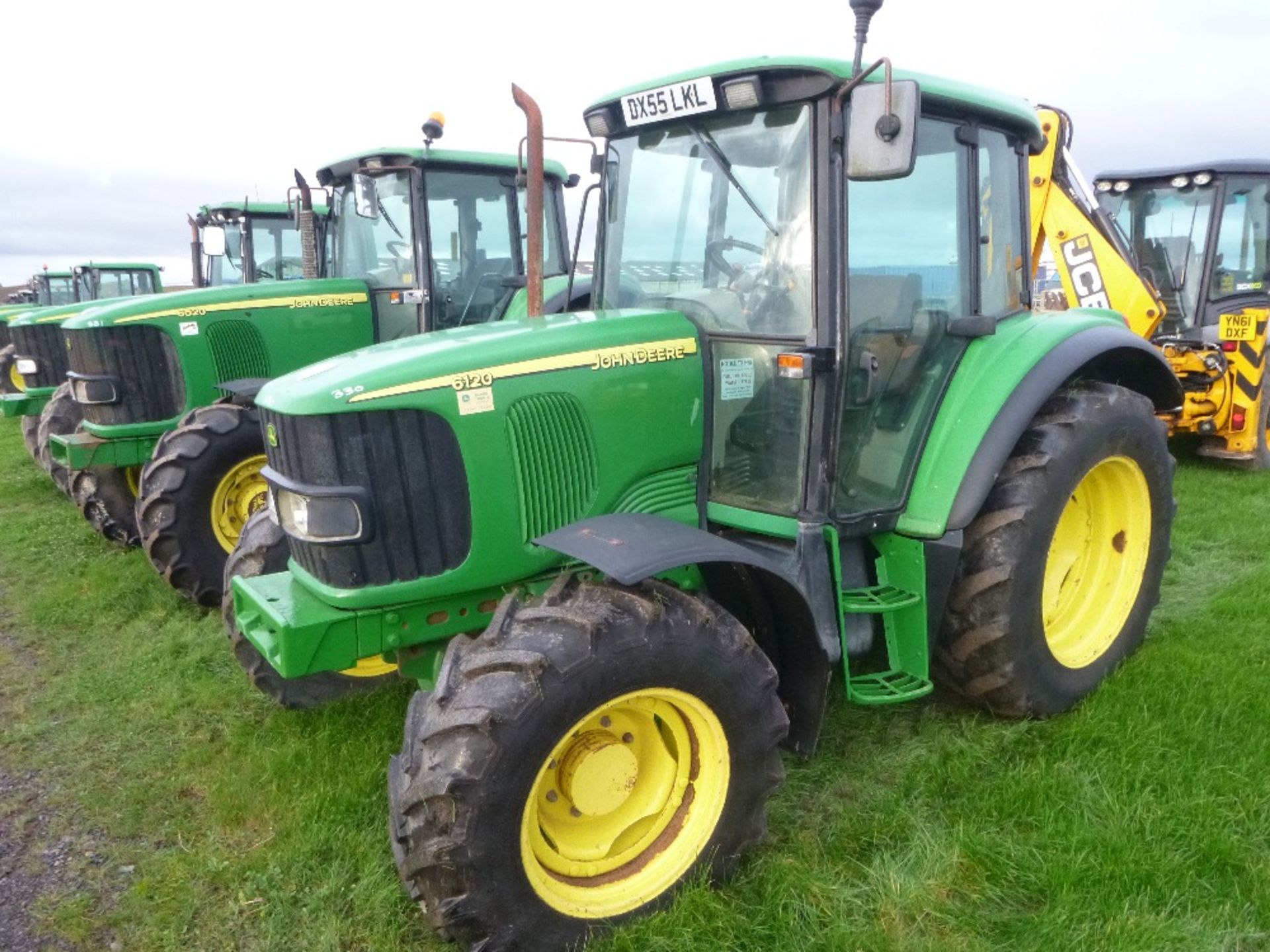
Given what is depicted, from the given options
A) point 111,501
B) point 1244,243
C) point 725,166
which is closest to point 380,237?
point 111,501

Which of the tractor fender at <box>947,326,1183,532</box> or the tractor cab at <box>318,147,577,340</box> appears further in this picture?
the tractor cab at <box>318,147,577,340</box>

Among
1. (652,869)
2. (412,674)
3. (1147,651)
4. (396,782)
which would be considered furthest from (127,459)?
(1147,651)

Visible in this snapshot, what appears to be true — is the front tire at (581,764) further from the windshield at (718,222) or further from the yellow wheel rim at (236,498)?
the yellow wheel rim at (236,498)

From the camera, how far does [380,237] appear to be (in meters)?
6.20

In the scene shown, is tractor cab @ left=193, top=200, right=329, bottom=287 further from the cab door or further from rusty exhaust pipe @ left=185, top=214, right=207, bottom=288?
the cab door

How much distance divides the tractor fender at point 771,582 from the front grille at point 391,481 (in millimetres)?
271

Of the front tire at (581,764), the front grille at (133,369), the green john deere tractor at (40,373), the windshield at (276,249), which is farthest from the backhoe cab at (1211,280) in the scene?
the green john deere tractor at (40,373)

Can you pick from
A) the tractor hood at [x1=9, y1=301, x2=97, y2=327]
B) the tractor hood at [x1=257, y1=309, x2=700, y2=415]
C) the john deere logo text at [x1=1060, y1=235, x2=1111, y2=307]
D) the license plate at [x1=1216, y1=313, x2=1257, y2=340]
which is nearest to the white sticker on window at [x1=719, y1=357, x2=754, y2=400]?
the tractor hood at [x1=257, y1=309, x2=700, y2=415]

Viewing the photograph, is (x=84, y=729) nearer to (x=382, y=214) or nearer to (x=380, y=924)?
(x=380, y=924)

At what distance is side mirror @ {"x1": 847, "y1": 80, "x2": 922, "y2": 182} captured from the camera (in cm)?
248

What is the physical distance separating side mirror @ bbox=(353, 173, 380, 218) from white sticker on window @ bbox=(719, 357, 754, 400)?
3.42 m

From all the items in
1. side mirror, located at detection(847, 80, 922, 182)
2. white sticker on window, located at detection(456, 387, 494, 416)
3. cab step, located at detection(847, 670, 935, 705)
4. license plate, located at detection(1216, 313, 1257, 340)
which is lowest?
cab step, located at detection(847, 670, 935, 705)

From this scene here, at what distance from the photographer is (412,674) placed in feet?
9.61

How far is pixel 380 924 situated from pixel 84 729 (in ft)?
6.19
